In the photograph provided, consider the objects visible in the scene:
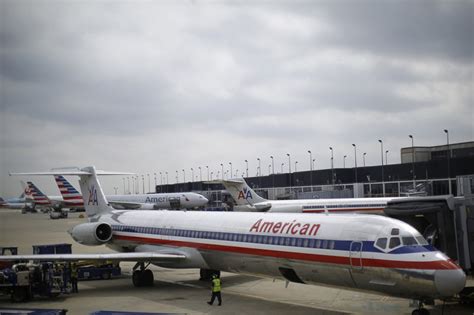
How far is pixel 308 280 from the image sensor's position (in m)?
17.0

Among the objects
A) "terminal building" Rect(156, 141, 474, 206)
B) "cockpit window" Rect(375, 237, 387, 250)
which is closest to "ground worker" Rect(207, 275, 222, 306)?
"cockpit window" Rect(375, 237, 387, 250)

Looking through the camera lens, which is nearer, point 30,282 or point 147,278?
point 30,282

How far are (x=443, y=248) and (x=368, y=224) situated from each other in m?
3.59

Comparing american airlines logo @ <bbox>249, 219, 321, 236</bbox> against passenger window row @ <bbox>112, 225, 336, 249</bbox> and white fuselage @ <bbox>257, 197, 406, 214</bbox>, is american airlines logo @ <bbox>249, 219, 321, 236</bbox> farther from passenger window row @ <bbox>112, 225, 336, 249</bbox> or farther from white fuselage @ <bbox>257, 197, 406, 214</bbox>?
white fuselage @ <bbox>257, 197, 406, 214</bbox>

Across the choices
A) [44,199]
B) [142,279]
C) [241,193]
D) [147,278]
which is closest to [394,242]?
[147,278]

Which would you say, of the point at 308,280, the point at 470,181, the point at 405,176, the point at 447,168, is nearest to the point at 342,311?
the point at 308,280

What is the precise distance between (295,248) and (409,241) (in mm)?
3906

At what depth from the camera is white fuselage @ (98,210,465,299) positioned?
14.0 meters

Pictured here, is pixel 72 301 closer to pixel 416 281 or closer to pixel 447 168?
pixel 416 281

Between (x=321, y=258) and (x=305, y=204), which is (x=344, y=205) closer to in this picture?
(x=305, y=204)

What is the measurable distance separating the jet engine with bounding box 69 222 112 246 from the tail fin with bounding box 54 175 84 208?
5048 centimetres

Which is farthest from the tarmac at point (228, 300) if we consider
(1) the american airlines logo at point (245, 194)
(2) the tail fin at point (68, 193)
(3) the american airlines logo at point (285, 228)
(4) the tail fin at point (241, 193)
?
(2) the tail fin at point (68, 193)

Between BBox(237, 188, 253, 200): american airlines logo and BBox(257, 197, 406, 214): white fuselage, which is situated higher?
BBox(237, 188, 253, 200): american airlines logo

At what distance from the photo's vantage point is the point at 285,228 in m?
18.1
